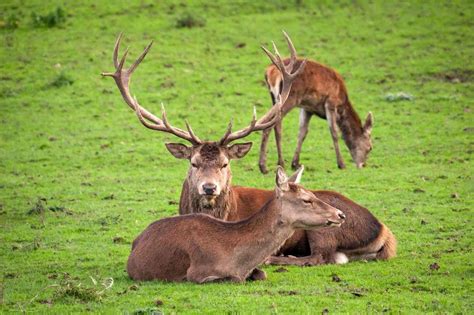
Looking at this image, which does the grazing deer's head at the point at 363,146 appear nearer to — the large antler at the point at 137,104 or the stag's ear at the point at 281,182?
the large antler at the point at 137,104

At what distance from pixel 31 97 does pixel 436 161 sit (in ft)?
32.6

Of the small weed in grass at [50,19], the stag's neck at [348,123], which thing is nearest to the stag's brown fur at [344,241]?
the stag's neck at [348,123]

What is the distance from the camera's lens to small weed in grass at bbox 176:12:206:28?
26406 mm

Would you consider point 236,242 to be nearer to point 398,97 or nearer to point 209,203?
point 209,203

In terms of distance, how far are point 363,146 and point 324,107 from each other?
1074 mm

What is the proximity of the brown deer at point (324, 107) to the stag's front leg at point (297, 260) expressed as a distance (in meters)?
6.33

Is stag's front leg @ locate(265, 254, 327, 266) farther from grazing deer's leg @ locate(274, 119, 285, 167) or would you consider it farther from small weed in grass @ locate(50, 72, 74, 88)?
small weed in grass @ locate(50, 72, 74, 88)

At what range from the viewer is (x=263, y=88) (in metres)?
22.2

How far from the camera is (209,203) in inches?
408

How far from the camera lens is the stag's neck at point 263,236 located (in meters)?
9.09

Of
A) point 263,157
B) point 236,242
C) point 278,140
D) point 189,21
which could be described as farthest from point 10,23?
point 236,242

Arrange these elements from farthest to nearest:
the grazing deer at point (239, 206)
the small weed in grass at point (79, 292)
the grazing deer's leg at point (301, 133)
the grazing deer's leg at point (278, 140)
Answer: the grazing deer's leg at point (301, 133) → the grazing deer's leg at point (278, 140) → the grazing deer at point (239, 206) → the small weed in grass at point (79, 292)

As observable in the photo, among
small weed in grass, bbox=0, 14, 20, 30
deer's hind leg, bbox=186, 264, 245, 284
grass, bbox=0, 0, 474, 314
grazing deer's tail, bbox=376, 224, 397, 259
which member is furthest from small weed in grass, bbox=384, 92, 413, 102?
deer's hind leg, bbox=186, 264, 245, 284

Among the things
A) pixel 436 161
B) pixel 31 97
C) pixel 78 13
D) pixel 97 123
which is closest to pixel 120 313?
pixel 436 161
